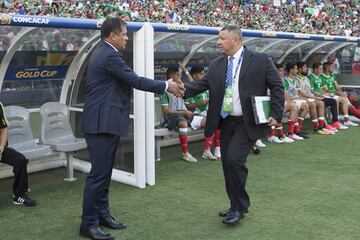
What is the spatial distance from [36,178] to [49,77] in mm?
1524

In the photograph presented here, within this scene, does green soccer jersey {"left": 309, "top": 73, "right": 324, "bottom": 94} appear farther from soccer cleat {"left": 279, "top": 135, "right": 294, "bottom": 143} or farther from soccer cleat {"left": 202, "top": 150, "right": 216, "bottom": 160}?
soccer cleat {"left": 202, "top": 150, "right": 216, "bottom": 160}

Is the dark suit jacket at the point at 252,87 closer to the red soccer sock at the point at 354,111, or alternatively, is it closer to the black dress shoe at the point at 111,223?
the black dress shoe at the point at 111,223

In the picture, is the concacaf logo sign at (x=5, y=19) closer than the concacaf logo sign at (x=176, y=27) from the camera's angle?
Yes

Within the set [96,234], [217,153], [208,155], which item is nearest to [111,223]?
[96,234]

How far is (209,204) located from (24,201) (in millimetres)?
2054

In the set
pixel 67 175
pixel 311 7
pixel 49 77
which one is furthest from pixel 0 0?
pixel 311 7

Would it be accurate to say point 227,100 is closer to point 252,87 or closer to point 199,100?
point 252,87

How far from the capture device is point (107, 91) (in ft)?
13.3

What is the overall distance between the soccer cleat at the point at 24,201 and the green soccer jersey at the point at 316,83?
741 cm

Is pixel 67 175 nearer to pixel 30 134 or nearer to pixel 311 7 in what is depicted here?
pixel 30 134

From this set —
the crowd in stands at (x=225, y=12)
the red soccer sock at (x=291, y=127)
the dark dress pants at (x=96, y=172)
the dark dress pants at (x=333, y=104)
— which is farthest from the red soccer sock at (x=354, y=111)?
the crowd in stands at (x=225, y=12)

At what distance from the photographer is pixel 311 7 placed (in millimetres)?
32469

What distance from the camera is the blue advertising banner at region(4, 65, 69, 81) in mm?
6535

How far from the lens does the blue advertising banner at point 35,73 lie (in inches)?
257
